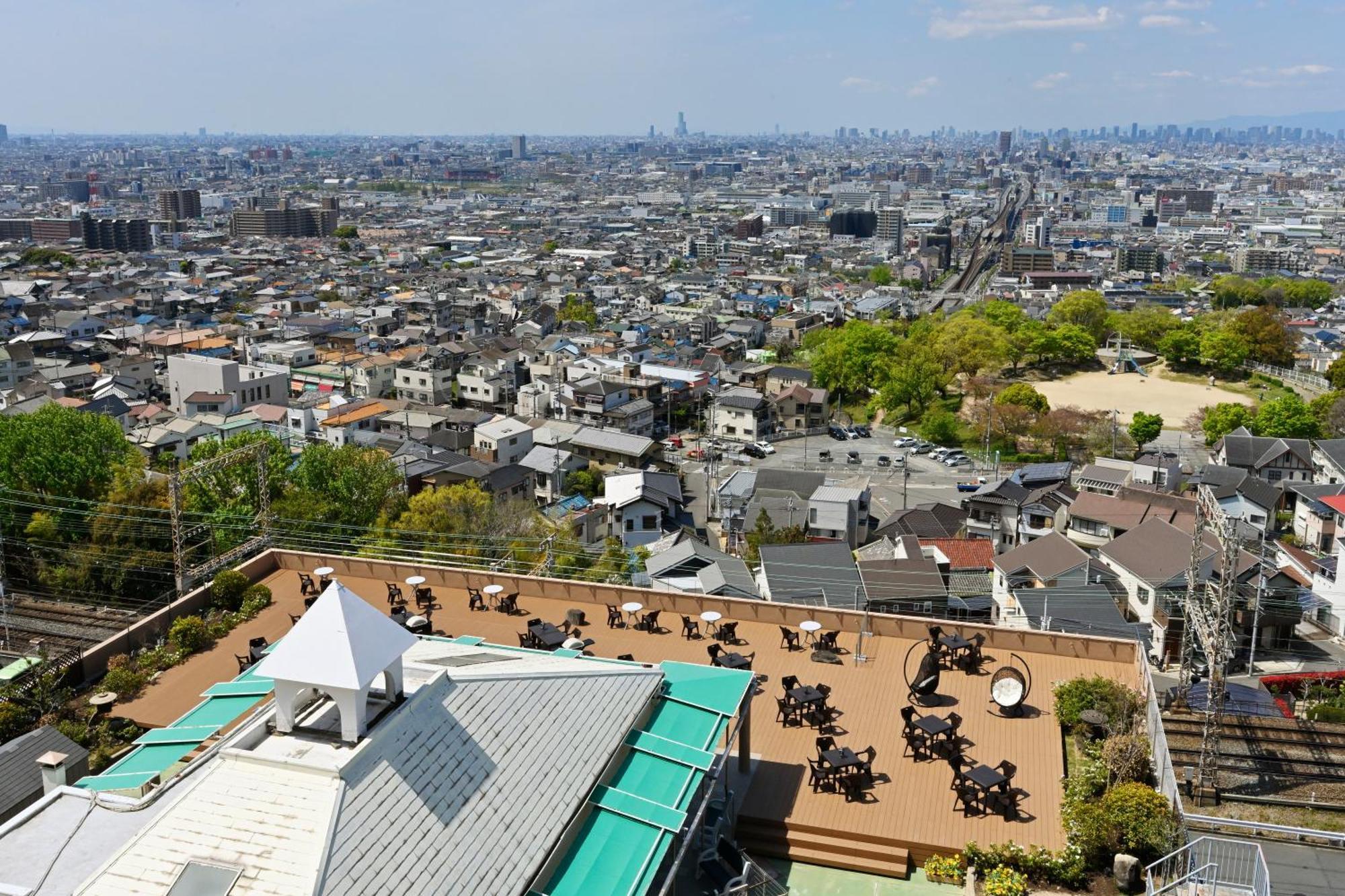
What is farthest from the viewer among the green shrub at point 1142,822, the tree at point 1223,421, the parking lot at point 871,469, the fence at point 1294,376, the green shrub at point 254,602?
the fence at point 1294,376

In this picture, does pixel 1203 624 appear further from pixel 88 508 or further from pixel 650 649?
pixel 88 508

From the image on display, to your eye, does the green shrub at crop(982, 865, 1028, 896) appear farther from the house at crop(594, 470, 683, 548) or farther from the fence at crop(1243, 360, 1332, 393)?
the fence at crop(1243, 360, 1332, 393)

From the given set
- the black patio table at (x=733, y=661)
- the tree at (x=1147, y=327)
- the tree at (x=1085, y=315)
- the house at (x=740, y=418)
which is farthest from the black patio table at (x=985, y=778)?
the tree at (x=1085, y=315)

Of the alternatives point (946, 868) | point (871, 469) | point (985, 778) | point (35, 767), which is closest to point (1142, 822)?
point (985, 778)

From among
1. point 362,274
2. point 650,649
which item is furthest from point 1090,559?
point 362,274

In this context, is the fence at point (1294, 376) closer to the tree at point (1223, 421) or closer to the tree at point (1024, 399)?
the tree at point (1223, 421)

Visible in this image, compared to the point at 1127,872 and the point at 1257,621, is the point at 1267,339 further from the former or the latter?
the point at 1127,872
